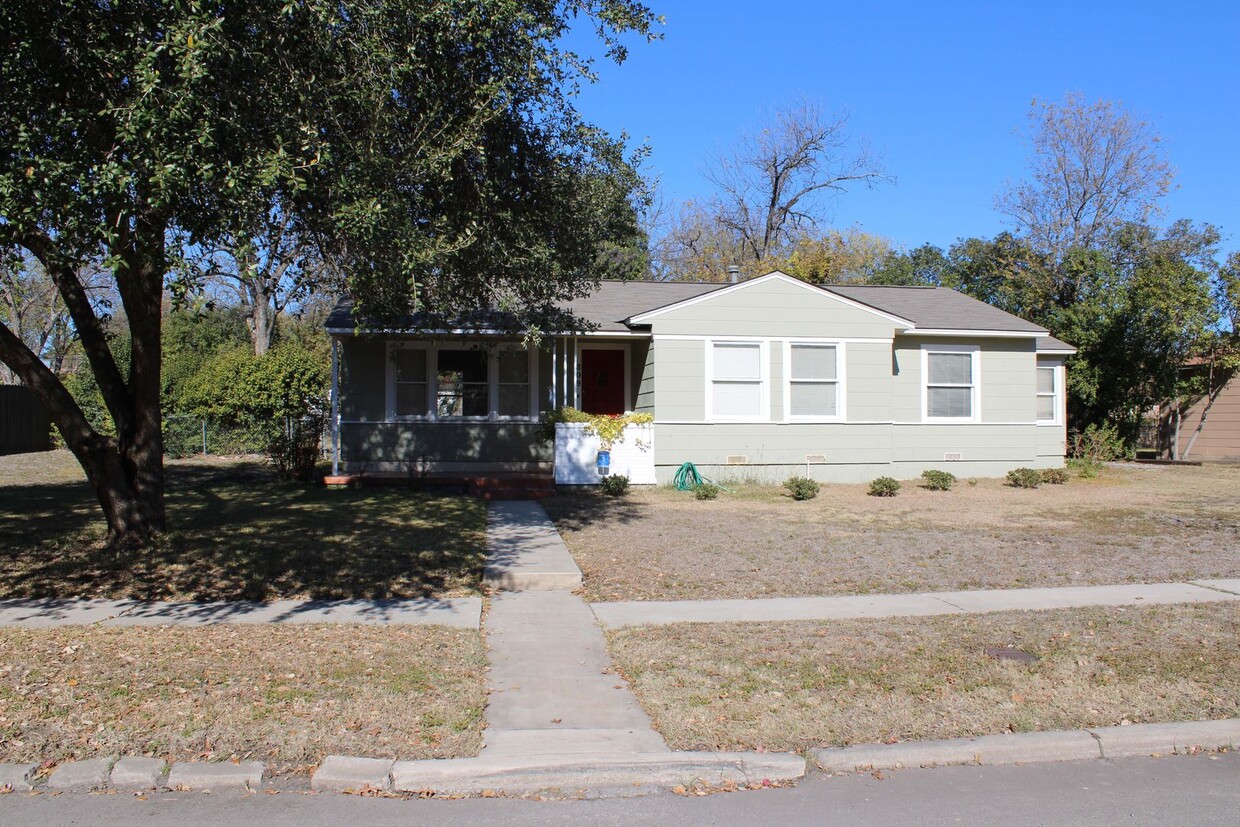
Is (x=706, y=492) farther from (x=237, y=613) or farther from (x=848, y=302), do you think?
(x=237, y=613)

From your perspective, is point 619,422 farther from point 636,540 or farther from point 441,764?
point 441,764

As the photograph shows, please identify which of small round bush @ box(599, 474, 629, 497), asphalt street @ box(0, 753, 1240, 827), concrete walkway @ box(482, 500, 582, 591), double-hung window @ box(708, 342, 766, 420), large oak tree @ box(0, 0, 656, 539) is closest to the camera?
asphalt street @ box(0, 753, 1240, 827)

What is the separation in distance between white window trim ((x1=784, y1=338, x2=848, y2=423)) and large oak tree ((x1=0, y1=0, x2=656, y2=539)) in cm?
861

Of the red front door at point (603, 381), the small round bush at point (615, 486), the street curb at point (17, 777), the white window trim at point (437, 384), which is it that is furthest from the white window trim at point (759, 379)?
the street curb at point (17, 777)

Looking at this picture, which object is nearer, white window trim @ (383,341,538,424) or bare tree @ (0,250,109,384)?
white window trim @ (383,341,538,424)

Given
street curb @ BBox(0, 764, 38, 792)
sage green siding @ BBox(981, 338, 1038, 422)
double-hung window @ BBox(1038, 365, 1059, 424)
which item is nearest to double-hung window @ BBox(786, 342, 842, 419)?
sage green siding @ BBox(981, 338, 1038, 422)

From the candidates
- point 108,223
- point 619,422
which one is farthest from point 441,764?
point 619,422

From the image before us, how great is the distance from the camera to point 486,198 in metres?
9.17

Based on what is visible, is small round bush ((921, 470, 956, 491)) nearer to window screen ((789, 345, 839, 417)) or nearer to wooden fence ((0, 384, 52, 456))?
window screen ((789, 345, 839, 417))

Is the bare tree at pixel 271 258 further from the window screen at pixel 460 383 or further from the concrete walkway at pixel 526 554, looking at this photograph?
the window screen at pixel 460 383

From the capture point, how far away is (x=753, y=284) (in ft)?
56.4

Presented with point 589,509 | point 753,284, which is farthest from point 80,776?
point 753,284

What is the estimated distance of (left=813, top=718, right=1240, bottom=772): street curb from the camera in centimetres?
496

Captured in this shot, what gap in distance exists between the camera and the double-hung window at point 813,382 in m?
17.5
